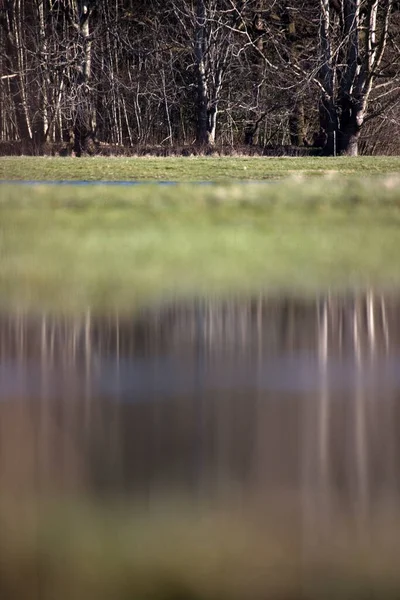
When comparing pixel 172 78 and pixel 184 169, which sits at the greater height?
pixel 172 78

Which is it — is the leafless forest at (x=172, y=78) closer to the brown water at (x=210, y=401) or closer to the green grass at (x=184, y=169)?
the green grass at (x=184, y=169)

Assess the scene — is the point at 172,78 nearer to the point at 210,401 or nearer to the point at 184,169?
the point at 184,169

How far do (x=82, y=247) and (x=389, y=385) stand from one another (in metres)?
3.49

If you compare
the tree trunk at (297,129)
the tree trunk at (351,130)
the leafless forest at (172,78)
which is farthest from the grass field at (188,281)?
the tree trunk at (297,129)

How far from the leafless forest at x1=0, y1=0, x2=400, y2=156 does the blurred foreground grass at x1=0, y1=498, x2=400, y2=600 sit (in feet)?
90.7

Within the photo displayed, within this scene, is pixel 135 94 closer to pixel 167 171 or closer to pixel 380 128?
pixel 380 128

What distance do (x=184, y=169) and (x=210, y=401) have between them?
39.8 feet

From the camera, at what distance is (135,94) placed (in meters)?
35.8

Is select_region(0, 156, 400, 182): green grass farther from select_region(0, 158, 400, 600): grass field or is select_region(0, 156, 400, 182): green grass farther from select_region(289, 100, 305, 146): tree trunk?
select_region(289, 100, 305, 146): tree trunk

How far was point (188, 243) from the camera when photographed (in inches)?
276

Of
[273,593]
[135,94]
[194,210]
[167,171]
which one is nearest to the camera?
[273,593]

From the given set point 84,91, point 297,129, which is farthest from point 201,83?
point 297,129

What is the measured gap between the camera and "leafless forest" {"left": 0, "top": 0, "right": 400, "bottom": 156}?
103ft

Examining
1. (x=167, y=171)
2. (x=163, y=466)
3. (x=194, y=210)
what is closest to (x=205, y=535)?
(x=163, y=466)
